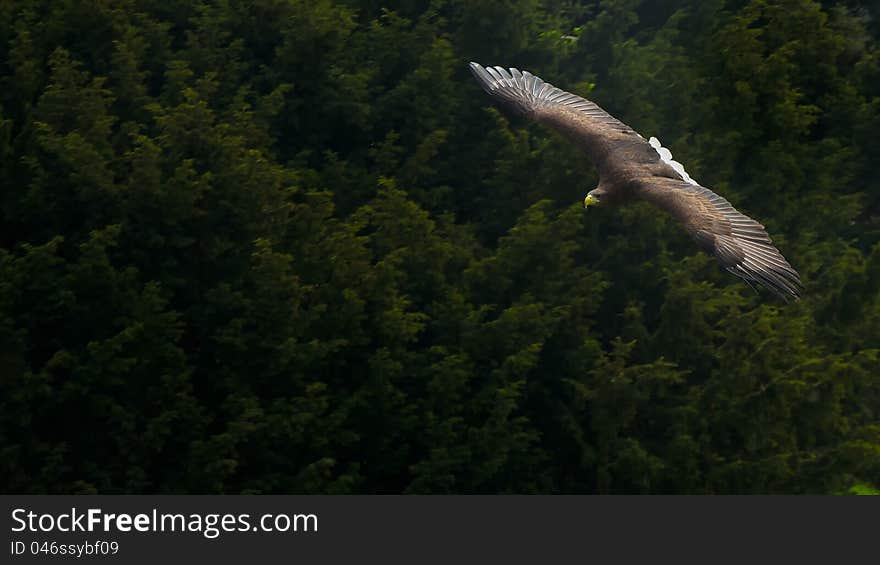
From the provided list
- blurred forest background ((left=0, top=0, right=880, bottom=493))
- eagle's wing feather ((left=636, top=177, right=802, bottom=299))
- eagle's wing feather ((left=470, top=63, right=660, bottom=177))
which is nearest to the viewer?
eagle's wing feather ((left=636, top=177, right=802, bottom=299))

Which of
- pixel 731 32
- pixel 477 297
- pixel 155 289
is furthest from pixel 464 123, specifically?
pixel 155 289

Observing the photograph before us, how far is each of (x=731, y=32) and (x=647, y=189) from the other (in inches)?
270

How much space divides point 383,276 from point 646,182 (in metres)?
3.04

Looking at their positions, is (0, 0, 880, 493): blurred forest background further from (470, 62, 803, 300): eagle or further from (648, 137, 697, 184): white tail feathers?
(648, 137, 697, 184): white tail feathers

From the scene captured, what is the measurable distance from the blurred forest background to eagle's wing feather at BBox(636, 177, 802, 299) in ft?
9.55

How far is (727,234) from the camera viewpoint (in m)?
11.9

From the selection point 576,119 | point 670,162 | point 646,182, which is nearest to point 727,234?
point 646,182

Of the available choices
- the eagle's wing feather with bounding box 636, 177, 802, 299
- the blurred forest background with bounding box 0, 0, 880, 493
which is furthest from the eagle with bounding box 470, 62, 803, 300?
the blurred forest background with bounding box 0, 0, 880, 493

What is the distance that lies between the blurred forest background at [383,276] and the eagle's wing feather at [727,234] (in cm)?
291

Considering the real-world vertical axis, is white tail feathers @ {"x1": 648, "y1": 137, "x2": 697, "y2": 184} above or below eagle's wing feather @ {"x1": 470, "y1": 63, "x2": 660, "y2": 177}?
below

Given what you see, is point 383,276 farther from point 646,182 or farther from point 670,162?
point 646,182

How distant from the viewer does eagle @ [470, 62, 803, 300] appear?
11.6 metres

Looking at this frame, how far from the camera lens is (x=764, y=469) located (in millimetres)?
14828

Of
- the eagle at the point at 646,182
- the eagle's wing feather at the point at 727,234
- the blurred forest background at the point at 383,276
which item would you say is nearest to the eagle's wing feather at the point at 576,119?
the eagle at the point at 646,182
